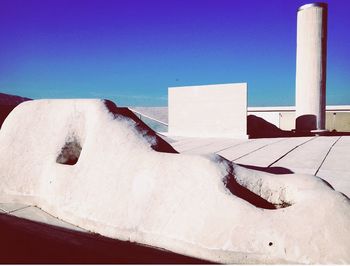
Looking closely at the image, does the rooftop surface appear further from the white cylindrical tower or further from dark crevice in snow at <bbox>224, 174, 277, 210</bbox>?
the white cylindrical tower

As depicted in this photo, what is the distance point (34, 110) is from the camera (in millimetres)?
4305

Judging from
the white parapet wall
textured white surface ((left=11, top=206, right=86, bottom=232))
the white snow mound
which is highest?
the white parapet wall

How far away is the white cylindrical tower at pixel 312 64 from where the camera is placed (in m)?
12.3

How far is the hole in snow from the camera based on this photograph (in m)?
3.76

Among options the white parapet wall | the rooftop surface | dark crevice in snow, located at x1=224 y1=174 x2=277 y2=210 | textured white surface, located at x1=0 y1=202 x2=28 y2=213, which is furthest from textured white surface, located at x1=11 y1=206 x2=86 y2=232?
the white parapet wall

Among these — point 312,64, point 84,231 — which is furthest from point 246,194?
point 312,64

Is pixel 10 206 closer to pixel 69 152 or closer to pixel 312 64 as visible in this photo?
pixel 69 152

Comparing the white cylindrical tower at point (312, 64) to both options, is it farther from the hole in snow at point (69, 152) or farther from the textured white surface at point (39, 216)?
the textured white surface at point (39, 216)

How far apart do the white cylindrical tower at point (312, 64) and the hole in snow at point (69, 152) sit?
11409 mm

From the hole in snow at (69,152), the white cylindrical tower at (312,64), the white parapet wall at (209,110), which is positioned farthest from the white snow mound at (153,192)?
the white cylindrical tower at (312,64)

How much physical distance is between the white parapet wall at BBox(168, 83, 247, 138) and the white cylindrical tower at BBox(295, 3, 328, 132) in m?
3.50

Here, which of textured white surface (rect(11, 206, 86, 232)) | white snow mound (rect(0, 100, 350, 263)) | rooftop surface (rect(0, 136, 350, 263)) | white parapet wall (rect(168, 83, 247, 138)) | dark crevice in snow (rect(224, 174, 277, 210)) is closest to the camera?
white snow mound (rect(0, 100, 350, 263))

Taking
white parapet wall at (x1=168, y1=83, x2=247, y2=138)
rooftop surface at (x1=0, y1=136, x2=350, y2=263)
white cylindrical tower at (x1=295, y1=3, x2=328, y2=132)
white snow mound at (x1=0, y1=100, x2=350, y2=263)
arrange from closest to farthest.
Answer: white snow mound at (x1=0, y1=100, x2=350, y2=263) < rooftop surface at (x1=0, y1=136, x2=350, y2=263) < white parapet wall at (x1=168, y1=83, x2=247, y2=138) < white cylindrical tower at (x1=295, y1=3, x2=328, y2=132)

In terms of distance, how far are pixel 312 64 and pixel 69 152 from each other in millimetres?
11706
